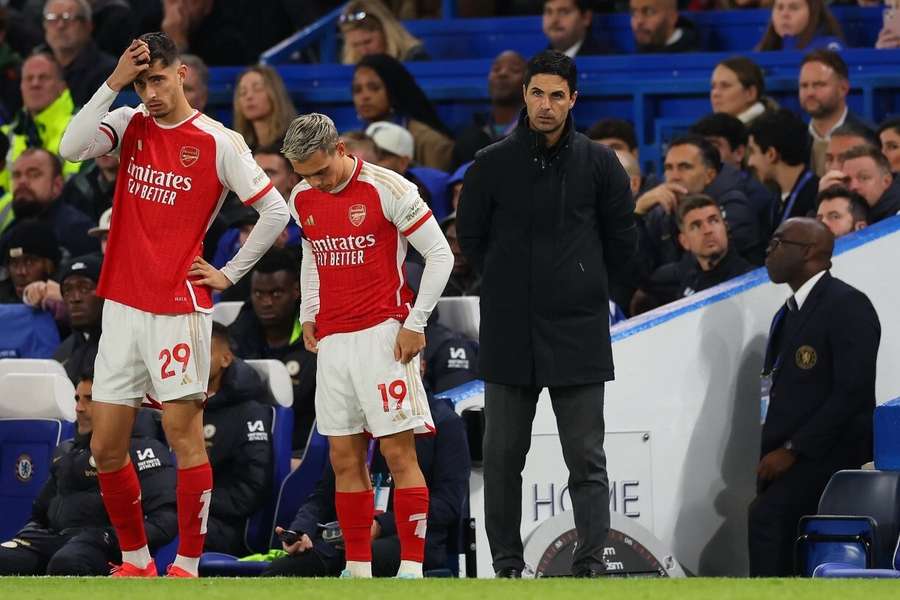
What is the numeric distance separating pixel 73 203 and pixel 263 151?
1932mm

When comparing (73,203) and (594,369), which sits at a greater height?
(73,203)

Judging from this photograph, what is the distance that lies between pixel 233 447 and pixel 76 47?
5.98m

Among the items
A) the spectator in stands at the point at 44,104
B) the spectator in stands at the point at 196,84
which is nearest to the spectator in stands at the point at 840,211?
the spectator in stands at the point at 196,84

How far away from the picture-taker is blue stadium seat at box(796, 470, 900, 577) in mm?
7797

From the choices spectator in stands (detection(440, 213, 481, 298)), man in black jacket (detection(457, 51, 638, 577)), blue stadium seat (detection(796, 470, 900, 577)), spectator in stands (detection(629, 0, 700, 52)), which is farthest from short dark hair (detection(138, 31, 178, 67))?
spectator in stands (detection(629, 0, 700, 52))

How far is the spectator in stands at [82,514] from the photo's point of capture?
8.48m

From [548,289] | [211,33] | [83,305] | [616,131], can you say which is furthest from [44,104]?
[548,289]

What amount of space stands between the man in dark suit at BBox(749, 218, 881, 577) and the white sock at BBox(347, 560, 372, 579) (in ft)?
7.43

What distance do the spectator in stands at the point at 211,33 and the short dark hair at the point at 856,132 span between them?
598cm

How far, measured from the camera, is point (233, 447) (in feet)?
29.6

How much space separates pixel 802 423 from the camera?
8.79 meters

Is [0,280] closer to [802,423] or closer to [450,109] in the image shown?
[450,109]

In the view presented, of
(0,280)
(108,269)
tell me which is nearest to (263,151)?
(0,280)

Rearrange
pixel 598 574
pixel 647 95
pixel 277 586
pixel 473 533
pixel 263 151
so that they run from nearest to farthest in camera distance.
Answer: pixel 277 586, pixel 598 574, pixel 473 533, pixel 263 151, pixel 647 95
